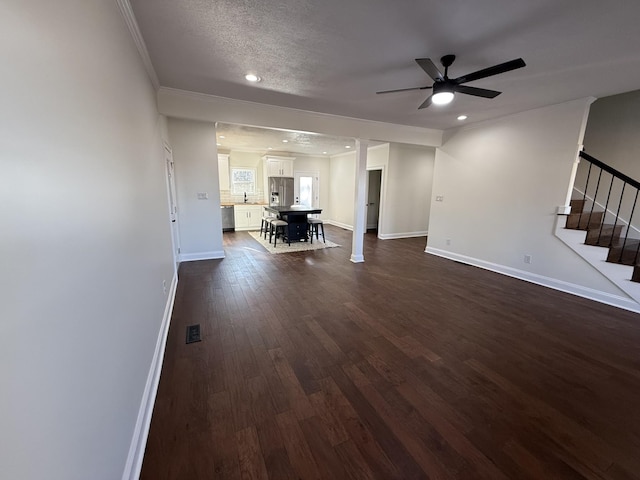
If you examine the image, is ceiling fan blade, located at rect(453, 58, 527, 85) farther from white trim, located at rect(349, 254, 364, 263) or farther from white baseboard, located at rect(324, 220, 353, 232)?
white baseboard, located at rect(324, 220, 353, 232)

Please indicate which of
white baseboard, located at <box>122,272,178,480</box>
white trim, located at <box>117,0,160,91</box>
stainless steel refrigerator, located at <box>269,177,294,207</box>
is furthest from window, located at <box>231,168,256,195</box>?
white baseboard, located at <box>122,272,178,480</box>

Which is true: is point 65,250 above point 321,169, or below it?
below

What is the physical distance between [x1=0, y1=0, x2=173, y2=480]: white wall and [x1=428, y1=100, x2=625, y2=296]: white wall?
203 inches

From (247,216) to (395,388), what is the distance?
708 cm

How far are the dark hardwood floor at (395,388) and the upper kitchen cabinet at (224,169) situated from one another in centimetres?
536

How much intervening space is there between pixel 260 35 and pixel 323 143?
182 inches

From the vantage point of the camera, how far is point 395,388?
6.24ft

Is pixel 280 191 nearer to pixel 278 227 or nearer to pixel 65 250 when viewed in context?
pixel 278 227

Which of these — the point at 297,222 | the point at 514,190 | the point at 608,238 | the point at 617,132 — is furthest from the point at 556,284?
the point at 297,222

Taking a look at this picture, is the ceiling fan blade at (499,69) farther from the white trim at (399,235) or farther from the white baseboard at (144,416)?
the white trim at (399,235)

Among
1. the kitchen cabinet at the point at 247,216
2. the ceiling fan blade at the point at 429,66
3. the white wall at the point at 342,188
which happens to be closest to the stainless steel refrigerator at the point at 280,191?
the kitchen cabinet at the point at 247,216

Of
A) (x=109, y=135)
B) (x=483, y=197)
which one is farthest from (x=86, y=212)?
(x=483, y=197)

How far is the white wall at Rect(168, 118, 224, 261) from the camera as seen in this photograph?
4383 millimetres

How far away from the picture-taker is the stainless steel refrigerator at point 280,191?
8.30 metres
